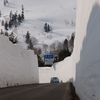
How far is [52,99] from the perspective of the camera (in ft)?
29.9

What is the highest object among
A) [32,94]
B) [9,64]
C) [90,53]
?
[90,53]

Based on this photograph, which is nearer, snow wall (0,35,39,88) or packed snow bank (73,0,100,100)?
packed snow bank (73,0,100,100)

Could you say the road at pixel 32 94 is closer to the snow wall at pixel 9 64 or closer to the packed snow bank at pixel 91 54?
the packed snow bank at pixel 91 54

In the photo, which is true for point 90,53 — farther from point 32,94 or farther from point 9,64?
point 9,64

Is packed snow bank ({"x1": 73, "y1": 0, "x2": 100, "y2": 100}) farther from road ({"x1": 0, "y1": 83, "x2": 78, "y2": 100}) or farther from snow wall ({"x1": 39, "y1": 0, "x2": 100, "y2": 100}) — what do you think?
road ({"x1": 0, "y1": 83, "x2": 78, "y2": 100})

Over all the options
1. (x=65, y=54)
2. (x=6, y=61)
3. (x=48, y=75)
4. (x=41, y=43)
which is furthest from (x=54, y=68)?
(x=41, y=43)

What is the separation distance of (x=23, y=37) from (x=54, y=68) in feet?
469

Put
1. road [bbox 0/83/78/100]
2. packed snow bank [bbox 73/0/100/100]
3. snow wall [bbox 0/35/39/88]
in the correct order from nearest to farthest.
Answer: packed snow bank [bbox 73/0/100/100], road [bbox 0/83/78/100], snow wall [bbox 0/35/39/88]

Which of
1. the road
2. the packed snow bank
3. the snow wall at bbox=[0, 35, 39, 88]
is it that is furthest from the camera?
the snow wall at bbox=[0, 35, 39, 88]

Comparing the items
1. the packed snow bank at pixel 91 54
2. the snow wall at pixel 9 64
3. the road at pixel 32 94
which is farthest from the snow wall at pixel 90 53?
the snow wall at pixel 9 64

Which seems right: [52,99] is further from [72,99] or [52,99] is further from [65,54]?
[65,54]

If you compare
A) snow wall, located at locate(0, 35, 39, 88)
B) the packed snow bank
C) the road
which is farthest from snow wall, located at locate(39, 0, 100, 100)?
snow wall, located at locate(0, 35, 39, 88)

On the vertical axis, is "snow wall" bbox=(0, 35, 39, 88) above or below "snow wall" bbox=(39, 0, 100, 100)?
below

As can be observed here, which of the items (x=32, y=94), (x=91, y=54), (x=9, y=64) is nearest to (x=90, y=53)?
(x=91, y=54)
